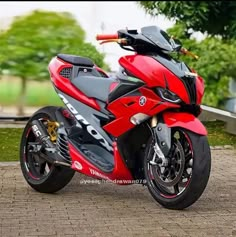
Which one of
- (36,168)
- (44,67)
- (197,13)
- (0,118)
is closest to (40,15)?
(44,67)

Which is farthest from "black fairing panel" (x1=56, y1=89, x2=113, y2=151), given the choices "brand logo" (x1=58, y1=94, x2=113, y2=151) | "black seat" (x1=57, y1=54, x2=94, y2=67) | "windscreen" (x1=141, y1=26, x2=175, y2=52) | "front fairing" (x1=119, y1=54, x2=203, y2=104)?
"windscreen" (x1=141, y1=26, x2=175, y2=52)

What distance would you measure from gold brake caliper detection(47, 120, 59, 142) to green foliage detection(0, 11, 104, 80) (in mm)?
4860

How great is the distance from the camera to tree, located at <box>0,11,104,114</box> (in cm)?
1110

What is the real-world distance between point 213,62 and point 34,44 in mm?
3472

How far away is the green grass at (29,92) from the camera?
36.7 feet

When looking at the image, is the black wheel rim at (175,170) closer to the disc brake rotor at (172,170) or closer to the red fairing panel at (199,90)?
the disc brake rotor at (172,170)

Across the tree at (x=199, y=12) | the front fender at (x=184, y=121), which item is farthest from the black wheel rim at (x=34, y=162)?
the tree at (x=199, y=12)

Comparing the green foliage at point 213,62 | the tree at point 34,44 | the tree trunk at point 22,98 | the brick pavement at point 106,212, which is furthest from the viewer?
the green foliage at point 213,62

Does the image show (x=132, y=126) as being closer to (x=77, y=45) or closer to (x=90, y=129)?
(x=90, y=129)

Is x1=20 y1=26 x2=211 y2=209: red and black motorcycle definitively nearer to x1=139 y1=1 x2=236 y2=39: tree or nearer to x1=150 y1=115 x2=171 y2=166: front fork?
x1=150 y1=115 x2=171 y2=166: front fork

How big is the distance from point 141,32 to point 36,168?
1.70 metres

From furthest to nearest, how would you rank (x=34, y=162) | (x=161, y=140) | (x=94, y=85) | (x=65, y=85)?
(x=34, y=162) < (x=65, y=85) < (x=94, y=85) < (x=161, y=140)

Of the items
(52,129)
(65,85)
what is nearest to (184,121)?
(65,85)

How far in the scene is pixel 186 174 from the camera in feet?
17.9
